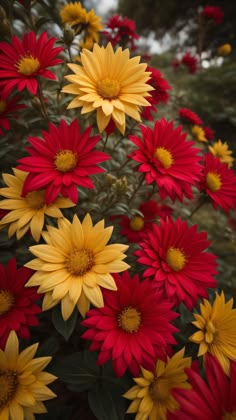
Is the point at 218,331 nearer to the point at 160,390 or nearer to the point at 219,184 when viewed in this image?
the point at 160,390

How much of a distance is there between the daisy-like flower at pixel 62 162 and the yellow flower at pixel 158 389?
0.53 meters

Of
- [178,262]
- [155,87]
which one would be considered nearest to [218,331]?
[178,262]

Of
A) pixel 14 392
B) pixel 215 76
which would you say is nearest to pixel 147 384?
pixel 14 392

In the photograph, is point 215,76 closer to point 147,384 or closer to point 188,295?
point 188,295

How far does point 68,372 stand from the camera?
0.87 meters

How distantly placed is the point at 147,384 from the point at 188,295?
27cm

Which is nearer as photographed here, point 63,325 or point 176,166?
point 63,325

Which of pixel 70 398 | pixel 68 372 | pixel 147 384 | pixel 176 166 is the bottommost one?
pixel 70 398

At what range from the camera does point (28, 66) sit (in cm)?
89

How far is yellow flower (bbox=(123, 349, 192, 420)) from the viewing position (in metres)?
0.73

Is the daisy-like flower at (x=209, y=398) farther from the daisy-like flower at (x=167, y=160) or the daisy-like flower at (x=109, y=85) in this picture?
the daisy-like flower at (x=109, y=85)

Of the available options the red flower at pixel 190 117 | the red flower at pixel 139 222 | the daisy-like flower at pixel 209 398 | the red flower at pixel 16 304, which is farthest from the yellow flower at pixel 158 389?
the red flower at pixel 190 117

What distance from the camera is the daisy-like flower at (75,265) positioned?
26.2 inches

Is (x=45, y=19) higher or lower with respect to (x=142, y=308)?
higher
